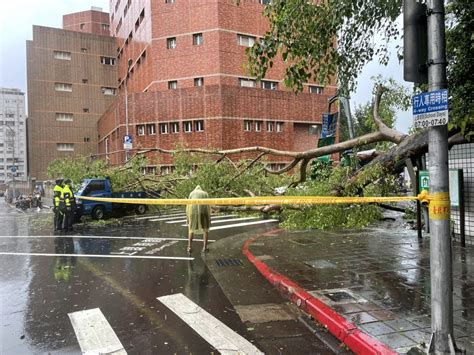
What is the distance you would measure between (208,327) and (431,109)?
3.43 meters

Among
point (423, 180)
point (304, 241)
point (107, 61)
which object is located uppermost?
point (107, 61)

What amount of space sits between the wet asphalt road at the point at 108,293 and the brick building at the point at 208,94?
22388 millimetres

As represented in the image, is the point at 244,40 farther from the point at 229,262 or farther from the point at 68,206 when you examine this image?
the point at 229,262

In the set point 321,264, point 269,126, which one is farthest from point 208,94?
point 321,264

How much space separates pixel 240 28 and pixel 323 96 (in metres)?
10.2

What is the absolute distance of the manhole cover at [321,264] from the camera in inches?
280

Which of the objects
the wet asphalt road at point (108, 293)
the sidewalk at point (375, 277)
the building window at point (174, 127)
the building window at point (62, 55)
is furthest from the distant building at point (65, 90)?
the sidewalk at point (375, 277)

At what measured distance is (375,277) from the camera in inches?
247

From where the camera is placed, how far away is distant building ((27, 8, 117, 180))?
49.0 m

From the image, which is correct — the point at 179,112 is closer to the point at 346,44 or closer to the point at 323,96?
the point at 323,96

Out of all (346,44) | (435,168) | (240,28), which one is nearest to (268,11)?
(346,44)

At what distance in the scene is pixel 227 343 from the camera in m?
4.32

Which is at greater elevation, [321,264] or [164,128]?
[164,128]

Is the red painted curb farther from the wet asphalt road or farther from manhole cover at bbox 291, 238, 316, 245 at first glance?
manhole cover at bbox 291, 238, 316, 245
